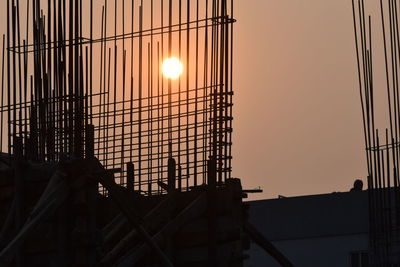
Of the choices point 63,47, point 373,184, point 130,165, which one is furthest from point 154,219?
point 373,184

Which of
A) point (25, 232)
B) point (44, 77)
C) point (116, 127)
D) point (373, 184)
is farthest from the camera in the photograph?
point (373, 184)

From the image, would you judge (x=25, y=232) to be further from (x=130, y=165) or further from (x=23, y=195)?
(x=130, y=165)

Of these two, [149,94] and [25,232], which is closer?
[25,232]

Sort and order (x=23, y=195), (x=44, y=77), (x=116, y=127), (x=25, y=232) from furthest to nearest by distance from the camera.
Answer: (x=116, y=127) < (x=44, y=77) < (x=23, y=195) < (x=25, y=232)

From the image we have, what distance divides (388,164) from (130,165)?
19.4 ft

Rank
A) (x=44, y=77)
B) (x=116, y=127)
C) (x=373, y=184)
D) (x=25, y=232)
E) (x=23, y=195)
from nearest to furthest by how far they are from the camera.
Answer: (x=25, y=232) < (x=23, y=195) < (x=44, y=77) < (x=116, y=127) < (x=373, y=184)

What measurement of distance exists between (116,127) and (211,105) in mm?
1854

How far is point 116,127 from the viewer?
18766mm

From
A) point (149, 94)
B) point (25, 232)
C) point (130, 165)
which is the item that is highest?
point (149, 94)

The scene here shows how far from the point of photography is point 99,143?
1900cm

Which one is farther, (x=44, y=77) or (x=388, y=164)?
(x=388, y=164)

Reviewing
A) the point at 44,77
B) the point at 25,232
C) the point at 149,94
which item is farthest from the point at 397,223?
the point at 25,232

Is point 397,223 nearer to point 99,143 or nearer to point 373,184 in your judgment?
point 373,184

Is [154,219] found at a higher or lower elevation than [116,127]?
lower
